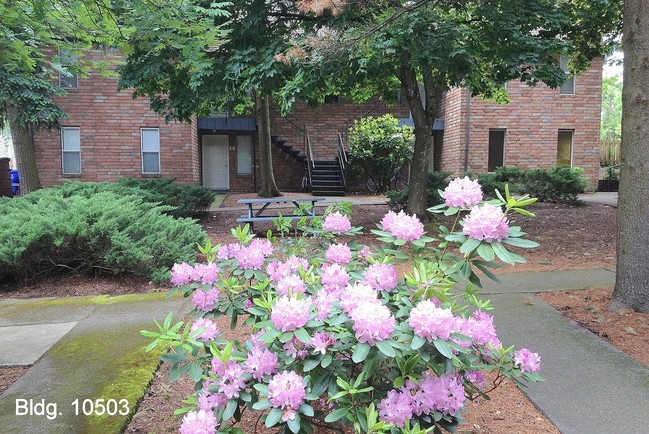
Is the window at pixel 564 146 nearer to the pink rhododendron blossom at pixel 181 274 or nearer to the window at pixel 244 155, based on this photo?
Result: the window at pixel 244 155

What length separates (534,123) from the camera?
16422 mm

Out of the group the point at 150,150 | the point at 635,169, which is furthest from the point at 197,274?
the point at 150,150

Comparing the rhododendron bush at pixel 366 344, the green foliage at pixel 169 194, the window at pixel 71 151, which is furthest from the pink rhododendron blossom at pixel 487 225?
the window at pixel 71 151

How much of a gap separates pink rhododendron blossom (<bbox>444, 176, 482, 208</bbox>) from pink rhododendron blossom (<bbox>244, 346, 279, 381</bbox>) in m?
0.88

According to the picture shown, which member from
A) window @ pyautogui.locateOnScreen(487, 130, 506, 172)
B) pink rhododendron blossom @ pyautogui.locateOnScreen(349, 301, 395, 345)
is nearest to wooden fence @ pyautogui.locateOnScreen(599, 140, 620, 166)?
window @ pyautogui.locateOnScreen(487, 130, 506, 172)

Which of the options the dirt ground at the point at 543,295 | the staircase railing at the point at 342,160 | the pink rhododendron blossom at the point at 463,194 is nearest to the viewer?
the pink rhododendron blossom at the point at 463,194

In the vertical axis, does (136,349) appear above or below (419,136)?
below

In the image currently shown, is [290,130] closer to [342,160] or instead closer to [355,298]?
[342,160]

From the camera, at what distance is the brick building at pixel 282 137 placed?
49.6 feet

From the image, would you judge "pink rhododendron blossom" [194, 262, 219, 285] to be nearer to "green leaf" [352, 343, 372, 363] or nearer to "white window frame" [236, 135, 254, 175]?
"green leaf" [352, 343, 372, 363]

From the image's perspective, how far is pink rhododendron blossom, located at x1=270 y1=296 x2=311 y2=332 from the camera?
4.99 ft

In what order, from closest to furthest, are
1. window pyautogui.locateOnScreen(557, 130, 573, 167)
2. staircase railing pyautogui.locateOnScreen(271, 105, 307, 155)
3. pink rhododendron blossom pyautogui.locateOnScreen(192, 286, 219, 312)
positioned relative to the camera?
pink rhododendron blossom pyautogui.locateOnScreen(192, 286, 219, 312) < window pyautogui.locateOnScreen(557, 130, 573, 167) < staircase railing pyautogui.locateOnScreen(271, 105, 307, 155)

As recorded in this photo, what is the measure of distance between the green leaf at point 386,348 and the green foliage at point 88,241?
425 cm

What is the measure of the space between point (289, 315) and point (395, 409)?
1.58 ft
